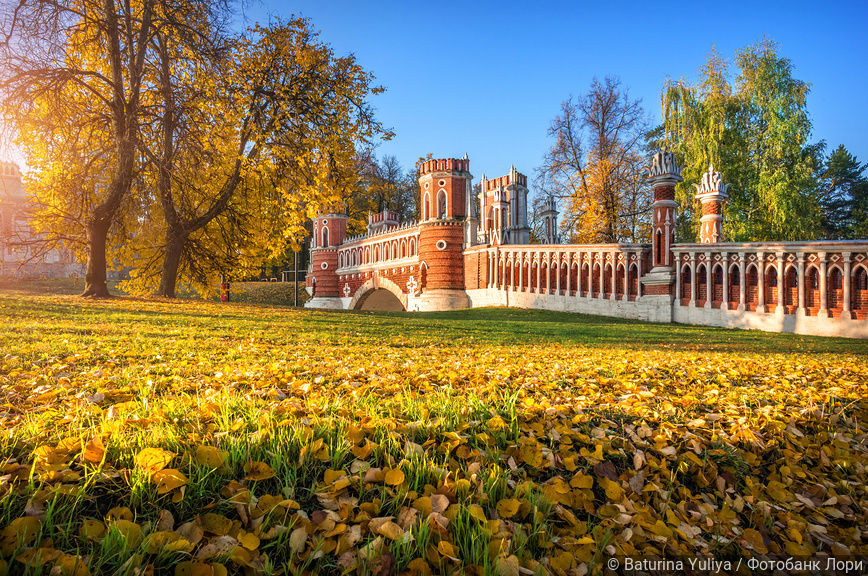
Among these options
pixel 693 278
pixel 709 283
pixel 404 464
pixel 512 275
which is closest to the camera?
pixel 404 464

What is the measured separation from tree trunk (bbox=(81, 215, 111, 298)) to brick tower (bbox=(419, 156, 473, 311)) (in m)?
15.3

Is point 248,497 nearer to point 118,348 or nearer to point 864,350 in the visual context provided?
point 118,348

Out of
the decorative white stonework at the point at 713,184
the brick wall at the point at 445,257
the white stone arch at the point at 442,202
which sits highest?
the white stone arch at the point at 442,202

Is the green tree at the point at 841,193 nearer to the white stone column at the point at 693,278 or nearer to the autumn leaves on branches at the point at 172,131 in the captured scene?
the white stone column at the point at 693,278

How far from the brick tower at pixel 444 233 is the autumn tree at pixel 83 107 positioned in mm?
14343

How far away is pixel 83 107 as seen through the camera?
43.0 feet

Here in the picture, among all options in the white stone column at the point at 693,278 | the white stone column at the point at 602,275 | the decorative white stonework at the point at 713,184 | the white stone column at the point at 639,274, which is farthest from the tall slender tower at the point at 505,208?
the white stone column at the point at 693,278

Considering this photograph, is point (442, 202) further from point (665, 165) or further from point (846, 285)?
point (846, 285)

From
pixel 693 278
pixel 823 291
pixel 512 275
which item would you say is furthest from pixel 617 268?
pixel 823 291

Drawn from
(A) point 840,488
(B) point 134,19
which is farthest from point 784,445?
(B) point 134,19

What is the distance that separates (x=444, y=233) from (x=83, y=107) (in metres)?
16.4

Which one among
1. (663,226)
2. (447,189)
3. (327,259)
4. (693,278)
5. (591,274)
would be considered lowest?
(693,278)

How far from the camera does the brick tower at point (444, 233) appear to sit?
84.5 ft

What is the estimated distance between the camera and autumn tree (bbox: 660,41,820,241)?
2450 centimetres
